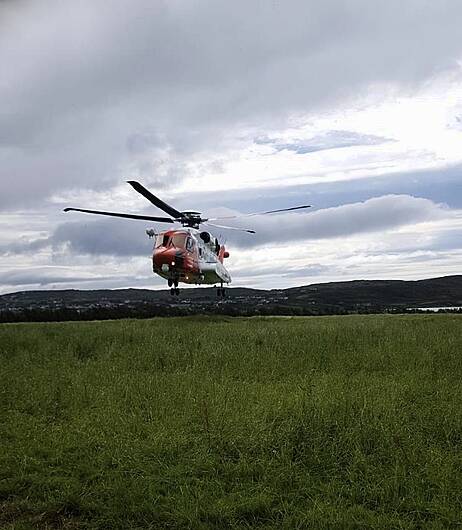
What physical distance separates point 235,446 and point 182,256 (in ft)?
50.3

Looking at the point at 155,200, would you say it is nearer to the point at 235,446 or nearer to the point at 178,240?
the point at 178,240

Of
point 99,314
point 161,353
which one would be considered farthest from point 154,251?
point 99,314

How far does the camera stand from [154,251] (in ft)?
76.4

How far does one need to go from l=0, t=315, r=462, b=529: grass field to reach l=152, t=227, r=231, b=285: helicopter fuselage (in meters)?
8.72

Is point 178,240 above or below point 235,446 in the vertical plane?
above

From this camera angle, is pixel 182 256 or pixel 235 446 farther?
pixel 182 256

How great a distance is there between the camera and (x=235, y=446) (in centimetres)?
816

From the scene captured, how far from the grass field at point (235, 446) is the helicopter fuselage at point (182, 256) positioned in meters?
8.72

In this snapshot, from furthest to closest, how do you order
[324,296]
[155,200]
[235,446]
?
[324,296] < [155,200] < [235,446]

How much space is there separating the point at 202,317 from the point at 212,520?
34.4 meters

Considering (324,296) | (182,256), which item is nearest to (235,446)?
(182,256)

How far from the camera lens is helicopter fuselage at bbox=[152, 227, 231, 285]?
905 inches

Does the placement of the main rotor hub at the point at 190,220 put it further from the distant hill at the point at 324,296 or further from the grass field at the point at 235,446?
the distant hill at the point at 324,296

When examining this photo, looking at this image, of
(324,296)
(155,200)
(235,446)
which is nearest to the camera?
(235,446)
